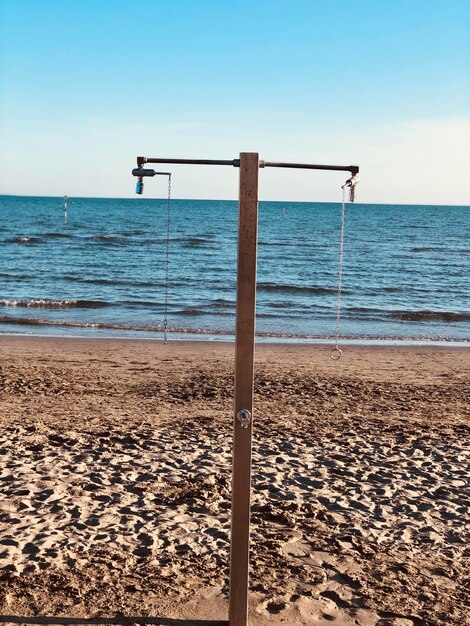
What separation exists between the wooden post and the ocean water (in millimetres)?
13787

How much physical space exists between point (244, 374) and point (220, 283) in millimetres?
26957

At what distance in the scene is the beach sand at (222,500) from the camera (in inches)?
193

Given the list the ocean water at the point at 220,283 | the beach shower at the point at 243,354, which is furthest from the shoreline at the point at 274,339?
the beach shower at the point at 243,354

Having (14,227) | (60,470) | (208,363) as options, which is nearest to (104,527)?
(60,470)

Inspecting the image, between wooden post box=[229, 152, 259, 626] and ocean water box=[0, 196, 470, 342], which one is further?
ocean water box=[0, 196, 470, 342]

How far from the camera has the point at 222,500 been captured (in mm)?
6543

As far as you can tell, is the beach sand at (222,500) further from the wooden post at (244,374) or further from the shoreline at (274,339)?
the shoreline at (274,339)

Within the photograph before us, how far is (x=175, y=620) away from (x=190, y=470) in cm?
269

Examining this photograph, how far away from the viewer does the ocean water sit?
20.3m

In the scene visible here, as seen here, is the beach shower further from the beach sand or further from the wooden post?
the beach sand

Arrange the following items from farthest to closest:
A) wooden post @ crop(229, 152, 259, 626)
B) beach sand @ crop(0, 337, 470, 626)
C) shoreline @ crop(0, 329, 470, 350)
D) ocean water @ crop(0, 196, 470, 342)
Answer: ocean water @ crop(0, 196, 470, 342)
shoreline @ crop(0, 329, 470, 350)
beach sand @ crop(0, 337, 470, 626)
wooden post @ crop(229, 152, 259, 626)

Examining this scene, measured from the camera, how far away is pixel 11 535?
566cm

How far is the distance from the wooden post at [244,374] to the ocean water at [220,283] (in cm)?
1379

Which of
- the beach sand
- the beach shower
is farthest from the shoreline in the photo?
the beach shower
